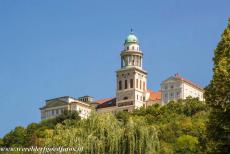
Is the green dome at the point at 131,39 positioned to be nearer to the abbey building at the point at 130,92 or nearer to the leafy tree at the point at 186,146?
the abbey building at the point at 130,92

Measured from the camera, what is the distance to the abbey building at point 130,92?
418ft

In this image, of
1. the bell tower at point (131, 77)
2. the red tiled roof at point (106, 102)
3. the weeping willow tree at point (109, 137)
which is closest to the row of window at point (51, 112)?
the red tiled roof at point (106, 102)

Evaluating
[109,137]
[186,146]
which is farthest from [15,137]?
[109,137]

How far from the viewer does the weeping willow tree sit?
38.6 metres

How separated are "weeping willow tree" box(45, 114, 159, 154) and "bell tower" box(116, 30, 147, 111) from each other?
296ft

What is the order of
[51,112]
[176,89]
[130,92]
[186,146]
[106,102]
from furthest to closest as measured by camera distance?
[106,102] < [51,112] < [130,92] < [176,89] < [186,146]

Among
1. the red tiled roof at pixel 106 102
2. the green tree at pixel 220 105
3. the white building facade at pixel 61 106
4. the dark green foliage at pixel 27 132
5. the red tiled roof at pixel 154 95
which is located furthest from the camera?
the red tiled roof at pixel 106 102

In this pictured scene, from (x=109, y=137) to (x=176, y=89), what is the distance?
88.0 metres

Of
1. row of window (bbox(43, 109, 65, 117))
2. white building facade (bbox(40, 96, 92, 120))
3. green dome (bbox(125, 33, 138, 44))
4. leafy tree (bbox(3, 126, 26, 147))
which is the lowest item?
leafy tree (bbox(3, 126, 26, 147))

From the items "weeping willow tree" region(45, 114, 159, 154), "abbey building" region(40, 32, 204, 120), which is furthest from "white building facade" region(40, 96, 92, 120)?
"weeping willow tree" region(45, 114, 159, 154)

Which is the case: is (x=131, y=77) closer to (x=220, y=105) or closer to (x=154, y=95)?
(x=154, y=95)

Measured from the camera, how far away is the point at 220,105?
29891 mm

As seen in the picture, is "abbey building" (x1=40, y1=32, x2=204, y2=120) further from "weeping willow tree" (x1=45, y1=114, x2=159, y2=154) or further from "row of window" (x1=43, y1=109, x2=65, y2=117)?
"weeping willow tree" (x1=45, y1=114, x2=159, y2=154)

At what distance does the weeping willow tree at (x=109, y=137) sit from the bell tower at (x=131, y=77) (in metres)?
90.1
